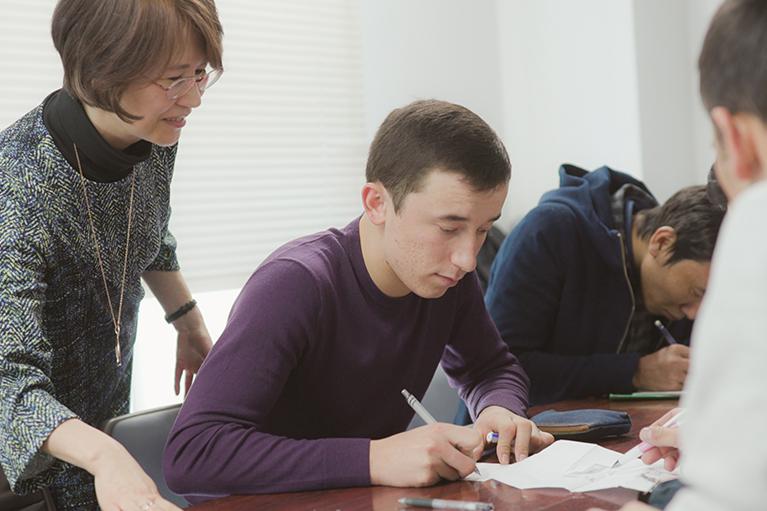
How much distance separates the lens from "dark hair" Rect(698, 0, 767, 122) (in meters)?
0.72

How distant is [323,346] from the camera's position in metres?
1.46

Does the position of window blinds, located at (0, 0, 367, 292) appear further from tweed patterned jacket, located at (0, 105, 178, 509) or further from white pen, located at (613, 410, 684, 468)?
white pen, located at (613, 410, 684, 468)

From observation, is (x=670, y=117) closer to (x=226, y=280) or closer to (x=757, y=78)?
(x=226, y=280)

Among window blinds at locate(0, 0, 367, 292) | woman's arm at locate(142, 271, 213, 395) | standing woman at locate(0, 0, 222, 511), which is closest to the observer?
standing woman at locate(0, 0, 222, 511)

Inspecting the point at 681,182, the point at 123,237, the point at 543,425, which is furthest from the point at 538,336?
the point at 681,182

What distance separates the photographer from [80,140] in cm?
153

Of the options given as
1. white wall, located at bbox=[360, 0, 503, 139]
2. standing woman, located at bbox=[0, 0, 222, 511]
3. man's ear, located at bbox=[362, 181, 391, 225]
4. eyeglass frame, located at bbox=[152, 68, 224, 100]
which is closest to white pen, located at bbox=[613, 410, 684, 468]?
man's ear, located at bbox=[362, 181, 391, 225]

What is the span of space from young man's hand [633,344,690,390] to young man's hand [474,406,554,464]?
23.2 inches

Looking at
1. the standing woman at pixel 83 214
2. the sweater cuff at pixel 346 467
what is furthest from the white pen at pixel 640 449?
the standing woman at pixel 83 214

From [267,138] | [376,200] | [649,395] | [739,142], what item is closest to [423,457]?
[376,200]

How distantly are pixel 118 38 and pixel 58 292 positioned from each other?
1.46 feet

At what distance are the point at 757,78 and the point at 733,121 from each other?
0.13 ft

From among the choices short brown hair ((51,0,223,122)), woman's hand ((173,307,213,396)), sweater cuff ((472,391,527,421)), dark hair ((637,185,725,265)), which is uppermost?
short brown hair ((51,0,223,122))

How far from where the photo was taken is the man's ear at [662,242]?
199cm
